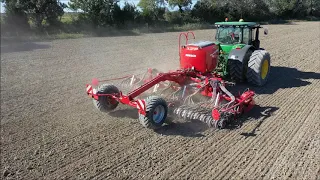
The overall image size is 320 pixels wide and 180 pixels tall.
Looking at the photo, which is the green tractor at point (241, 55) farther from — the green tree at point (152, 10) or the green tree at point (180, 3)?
the green tree at point (180, 3)

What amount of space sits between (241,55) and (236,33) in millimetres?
883

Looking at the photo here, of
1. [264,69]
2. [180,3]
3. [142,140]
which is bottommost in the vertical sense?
[142,140]

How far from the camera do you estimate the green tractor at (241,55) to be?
6820 mm

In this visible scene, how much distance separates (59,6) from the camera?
18.7 metres

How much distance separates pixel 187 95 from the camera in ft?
18.9

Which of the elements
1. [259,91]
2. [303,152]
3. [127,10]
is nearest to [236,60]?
[259,91]

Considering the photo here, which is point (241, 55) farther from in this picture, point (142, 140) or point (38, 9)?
point (38, 9)

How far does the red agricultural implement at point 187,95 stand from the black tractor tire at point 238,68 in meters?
0.41

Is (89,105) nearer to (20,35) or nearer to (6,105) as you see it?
(6,105)

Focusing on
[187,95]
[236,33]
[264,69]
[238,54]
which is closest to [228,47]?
[236,33]

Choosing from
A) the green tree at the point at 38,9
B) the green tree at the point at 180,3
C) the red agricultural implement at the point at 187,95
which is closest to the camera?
the red agricultural implement at the point at 187,95

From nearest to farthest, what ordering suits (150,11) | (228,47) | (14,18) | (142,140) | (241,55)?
(142,140) → (241,55) → (228,47) → (14,18) → (150,11)

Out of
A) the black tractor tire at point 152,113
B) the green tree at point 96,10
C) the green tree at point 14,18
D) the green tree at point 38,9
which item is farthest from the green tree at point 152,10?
the black tractor tire at point 152,113

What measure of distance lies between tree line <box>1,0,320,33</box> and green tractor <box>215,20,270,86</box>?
808 centimetres
